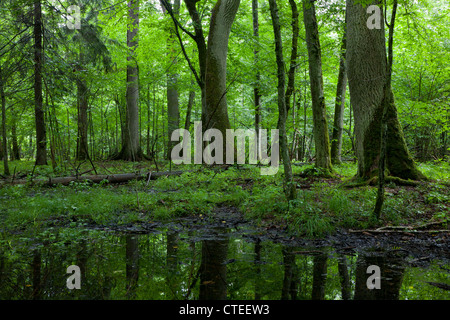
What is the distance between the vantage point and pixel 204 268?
287 cm

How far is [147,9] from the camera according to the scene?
10930 millimetres

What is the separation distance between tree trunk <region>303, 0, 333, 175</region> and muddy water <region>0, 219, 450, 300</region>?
440 cm

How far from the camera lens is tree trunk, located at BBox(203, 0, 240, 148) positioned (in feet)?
31.0

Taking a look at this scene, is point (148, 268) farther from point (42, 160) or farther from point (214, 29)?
point (42, 160)

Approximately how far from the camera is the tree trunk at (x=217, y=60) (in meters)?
9.45

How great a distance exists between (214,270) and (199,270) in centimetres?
15

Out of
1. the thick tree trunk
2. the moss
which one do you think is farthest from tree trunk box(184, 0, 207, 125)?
the moss

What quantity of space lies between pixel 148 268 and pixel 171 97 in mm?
14465

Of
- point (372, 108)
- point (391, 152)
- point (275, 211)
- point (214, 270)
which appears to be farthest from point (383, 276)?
point (372, 108)

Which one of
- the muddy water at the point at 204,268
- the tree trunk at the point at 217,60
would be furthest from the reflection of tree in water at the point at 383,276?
the tree trunk at the point at 217,60

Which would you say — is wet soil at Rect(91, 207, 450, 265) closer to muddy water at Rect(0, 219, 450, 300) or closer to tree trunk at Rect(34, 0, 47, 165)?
muddy water at Rect(0, 219, 450, 300)

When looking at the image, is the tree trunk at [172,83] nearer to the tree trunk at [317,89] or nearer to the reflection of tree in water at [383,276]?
the tree trunk at [317,89]

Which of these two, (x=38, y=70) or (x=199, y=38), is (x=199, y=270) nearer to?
(x=199, y=38)
